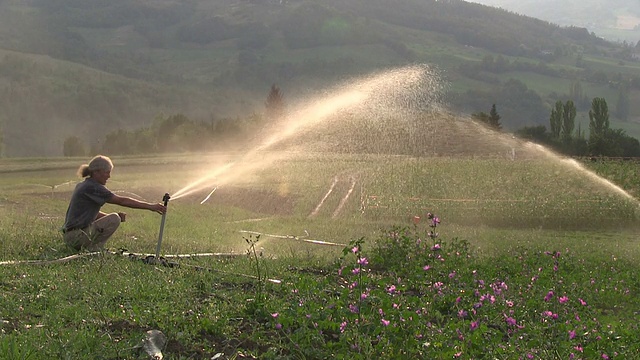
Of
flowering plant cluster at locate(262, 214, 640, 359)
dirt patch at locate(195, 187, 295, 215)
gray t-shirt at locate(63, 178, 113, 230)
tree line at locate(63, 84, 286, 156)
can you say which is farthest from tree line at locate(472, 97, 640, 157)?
gray t-shirt at locate(63, 178, 113, 230)

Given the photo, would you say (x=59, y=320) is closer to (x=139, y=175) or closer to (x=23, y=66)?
(x=139, y=175)

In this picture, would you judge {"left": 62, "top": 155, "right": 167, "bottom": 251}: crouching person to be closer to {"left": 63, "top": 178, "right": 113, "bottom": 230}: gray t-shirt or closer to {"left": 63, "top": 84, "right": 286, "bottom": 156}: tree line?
{"left": 63, "top": 178, "right": 113, "bottom": 230}: gray t-shirt

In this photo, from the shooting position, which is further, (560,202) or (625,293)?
(560,202)

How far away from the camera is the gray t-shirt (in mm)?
12805

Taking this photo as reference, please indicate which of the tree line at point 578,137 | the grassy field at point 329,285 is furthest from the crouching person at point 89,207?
the tree line at point 578,137

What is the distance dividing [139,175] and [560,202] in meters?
20.3

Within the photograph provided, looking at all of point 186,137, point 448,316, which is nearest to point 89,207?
point 448,316

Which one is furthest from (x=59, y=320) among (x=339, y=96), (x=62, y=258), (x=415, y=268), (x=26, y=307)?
(x=339, y=96)

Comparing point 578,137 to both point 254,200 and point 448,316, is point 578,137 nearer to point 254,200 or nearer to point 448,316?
point 254,200

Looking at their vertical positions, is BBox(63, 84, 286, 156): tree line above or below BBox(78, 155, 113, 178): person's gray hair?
below

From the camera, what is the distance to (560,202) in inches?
1109

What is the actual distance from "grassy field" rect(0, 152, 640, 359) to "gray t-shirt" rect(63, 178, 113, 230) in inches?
20.8

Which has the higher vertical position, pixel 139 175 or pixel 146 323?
pixel 146 323

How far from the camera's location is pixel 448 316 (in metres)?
9.95
